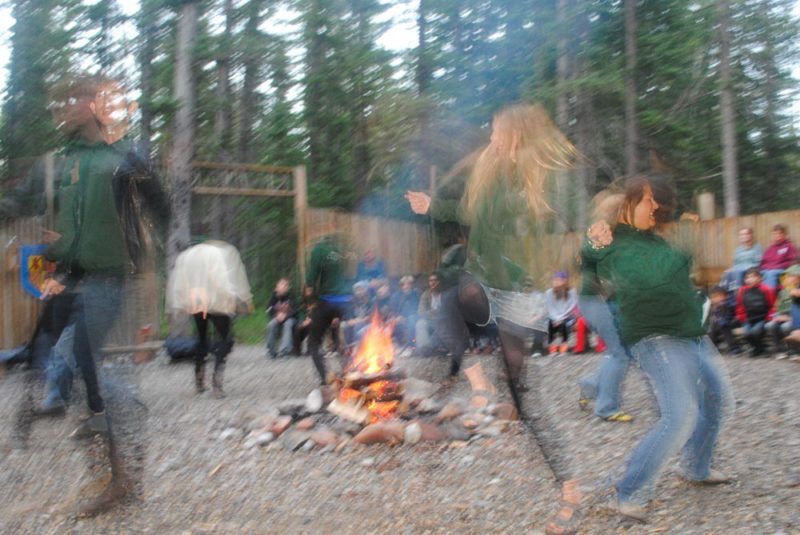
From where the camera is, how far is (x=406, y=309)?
1230cm

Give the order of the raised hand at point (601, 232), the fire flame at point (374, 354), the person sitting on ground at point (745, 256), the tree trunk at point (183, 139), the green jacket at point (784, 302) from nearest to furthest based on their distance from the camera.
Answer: the raised hand at point (601, 232) < the fire flame at point (374, 354) < the green jacket at point (784, 302) < the person sitting on ground at point (745, 256) < the tree trunk at point (183, 139)

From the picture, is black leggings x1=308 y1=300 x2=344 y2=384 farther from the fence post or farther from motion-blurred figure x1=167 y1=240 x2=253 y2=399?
the fence post

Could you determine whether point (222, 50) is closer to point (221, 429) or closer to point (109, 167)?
point (221, 429)

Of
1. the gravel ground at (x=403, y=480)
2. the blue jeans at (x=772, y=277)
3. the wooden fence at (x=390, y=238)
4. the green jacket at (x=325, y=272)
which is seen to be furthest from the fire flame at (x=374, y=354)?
the wooden fence at (x=390, y=238)

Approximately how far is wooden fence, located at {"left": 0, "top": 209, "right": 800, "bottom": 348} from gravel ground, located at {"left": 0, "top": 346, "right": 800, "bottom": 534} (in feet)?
5.18

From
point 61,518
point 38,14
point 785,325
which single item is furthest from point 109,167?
point 38,14

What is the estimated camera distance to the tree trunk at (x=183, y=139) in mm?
13141

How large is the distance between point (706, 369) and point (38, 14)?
19445 mm

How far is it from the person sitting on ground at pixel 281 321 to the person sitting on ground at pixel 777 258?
6577 millimetres

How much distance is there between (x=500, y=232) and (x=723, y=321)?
21.8 feet

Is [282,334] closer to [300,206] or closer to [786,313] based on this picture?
[300,206]

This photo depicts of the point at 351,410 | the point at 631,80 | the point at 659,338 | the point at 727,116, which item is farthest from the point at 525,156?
the point at 727,116

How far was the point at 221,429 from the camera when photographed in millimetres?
6238

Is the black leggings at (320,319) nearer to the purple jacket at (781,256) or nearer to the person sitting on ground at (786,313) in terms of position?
the person sitting on ground at (786,313)
